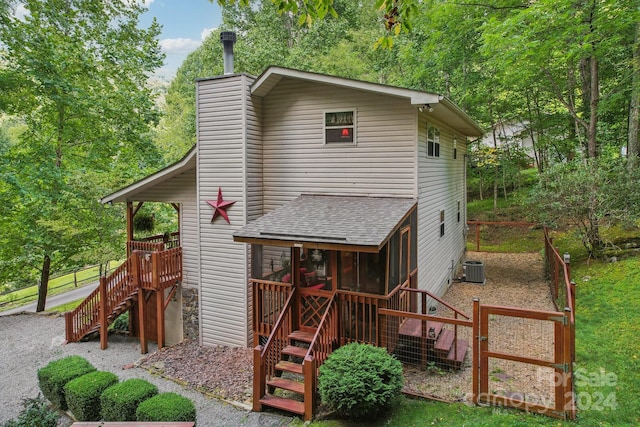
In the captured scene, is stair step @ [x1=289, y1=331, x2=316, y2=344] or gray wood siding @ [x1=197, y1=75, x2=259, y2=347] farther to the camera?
gray wood siding @ [x1=197, y1=75, x2=259, y2=347]

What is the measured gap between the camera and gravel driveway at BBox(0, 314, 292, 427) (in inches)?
257

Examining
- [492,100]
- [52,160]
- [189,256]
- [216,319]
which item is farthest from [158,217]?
[492,100]

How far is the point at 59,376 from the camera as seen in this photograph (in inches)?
291

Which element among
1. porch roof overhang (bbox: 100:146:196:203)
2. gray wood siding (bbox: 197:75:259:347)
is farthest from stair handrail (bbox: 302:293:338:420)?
porch roof overhang (bbox: 100:146:196:203)

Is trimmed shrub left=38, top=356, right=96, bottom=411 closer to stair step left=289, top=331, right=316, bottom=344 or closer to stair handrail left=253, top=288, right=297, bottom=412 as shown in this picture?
stair handrail left=253, top=288, right=297, bottom=412

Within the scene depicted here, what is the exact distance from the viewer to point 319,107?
9.08m

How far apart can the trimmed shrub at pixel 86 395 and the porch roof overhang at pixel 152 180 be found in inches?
204

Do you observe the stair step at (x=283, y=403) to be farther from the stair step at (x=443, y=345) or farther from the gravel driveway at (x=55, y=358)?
the stair step at (x=443, y=345)

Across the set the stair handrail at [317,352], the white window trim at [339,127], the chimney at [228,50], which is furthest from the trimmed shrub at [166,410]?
the chimney at [228,50]

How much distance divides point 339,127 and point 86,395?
7.07 meters

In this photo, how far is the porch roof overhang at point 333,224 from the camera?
21.5 ft

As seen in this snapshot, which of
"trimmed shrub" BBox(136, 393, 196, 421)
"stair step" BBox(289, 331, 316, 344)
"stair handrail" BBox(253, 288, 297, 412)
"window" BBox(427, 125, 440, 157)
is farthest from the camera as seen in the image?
"window" BBox(427, 125, 440, 157)

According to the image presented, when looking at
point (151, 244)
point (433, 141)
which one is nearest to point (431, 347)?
point (433, 141)

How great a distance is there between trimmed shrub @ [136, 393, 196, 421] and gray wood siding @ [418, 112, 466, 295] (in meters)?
5.61
